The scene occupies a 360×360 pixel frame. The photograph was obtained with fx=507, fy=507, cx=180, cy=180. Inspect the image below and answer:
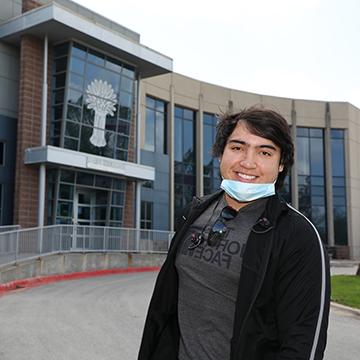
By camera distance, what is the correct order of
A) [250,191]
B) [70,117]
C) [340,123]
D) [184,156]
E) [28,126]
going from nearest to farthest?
[250,191]
[28,126]
[70,117]
[184,156]
[340,123]

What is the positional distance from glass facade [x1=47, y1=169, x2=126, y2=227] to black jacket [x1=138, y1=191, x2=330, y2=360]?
18.7m

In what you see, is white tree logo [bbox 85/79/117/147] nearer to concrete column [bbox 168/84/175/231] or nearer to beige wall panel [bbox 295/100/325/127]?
concrete column [bbox 168/84/175/231]

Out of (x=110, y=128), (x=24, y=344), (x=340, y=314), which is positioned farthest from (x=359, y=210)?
(x=24, y=344)

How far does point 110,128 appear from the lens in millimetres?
22438

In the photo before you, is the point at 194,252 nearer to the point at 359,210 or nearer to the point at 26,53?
Answer: the point at 26,53

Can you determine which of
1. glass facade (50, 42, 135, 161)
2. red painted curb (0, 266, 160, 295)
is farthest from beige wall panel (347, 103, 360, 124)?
red painted curb (0, 266, 160, 295)

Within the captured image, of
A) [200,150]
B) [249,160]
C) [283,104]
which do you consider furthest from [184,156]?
[249,160]

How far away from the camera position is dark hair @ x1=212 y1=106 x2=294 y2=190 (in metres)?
2.16

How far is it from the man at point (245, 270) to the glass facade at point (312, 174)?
123ft

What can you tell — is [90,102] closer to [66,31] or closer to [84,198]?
[66,31]

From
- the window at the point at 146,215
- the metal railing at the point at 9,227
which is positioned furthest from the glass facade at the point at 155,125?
the metal railing at the point at 9,227

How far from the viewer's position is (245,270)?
6.26ft

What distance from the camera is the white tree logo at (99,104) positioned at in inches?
849

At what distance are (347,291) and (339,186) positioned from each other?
27.2 meters
